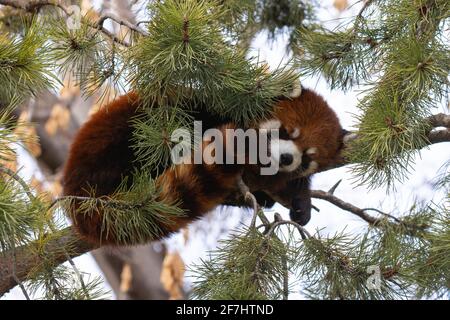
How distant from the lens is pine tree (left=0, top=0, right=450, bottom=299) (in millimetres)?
2150

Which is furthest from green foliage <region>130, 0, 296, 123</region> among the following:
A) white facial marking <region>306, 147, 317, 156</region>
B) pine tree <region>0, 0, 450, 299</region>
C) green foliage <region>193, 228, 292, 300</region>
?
white facial marking <region>306, 147, 317, 156</region>

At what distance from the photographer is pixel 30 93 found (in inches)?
91.0

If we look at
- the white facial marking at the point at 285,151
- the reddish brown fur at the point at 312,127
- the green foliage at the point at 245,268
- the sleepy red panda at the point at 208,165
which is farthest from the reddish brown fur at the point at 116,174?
the reddish brown fur at the point at 312,127

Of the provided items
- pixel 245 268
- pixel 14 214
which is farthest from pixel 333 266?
pixel 14 214

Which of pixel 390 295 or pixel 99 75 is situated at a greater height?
pixel 99 75

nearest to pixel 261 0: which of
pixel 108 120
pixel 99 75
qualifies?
pixel 108 120

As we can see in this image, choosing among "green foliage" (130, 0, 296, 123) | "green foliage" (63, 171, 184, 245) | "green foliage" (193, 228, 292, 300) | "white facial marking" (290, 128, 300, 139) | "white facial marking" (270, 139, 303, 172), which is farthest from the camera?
"white facial marking" (290, 128, 300, 139)

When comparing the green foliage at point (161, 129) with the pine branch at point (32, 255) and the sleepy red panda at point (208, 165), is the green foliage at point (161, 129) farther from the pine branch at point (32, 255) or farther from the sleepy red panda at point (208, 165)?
the pine branch at point (32, 255)

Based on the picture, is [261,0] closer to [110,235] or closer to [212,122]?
[212,122]

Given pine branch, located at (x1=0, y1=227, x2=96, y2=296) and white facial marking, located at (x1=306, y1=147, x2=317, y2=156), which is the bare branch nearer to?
white facial marking, located at (x1=306, y1=147, x2=317, y2=156)

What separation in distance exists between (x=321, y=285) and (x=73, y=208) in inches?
36.4

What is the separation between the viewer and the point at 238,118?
263 cm

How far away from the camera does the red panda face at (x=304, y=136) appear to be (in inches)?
118
